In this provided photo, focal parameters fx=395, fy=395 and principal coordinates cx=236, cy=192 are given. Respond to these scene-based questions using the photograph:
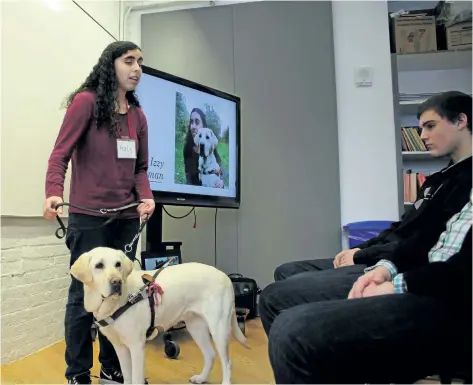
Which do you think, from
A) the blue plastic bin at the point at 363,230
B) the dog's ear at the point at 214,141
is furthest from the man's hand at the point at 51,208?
the blue plastic bin at the point at 363,230

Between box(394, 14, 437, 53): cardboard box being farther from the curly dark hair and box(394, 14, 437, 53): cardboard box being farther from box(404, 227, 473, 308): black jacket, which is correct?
box(404, 227, 473, 308): black jacket

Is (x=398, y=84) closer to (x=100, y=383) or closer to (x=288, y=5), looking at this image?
(x=288, y=5)

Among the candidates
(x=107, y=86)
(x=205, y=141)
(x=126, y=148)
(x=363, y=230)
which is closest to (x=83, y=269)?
(x=126, y=148)

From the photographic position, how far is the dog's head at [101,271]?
120 cm

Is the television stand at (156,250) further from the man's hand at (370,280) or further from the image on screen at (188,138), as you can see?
the man's hand at (370,280)

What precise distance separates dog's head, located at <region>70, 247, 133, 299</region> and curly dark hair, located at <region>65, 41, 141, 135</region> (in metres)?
0.42

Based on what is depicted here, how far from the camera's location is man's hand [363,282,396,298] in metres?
0.88

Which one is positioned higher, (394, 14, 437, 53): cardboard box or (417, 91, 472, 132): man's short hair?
(394, 14, 437, 53): cardboard box

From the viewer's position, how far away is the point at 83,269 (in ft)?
3.98

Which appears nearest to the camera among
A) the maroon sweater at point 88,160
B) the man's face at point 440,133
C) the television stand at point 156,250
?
the man's face at point 440,133

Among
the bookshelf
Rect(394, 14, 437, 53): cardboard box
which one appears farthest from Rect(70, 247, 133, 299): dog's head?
Rect(394, 14, 437, 53): cardboard box

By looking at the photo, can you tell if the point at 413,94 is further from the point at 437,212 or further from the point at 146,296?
the point at 146,296

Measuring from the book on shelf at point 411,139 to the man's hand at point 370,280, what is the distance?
92.2 inches

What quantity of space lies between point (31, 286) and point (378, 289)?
1.88m
